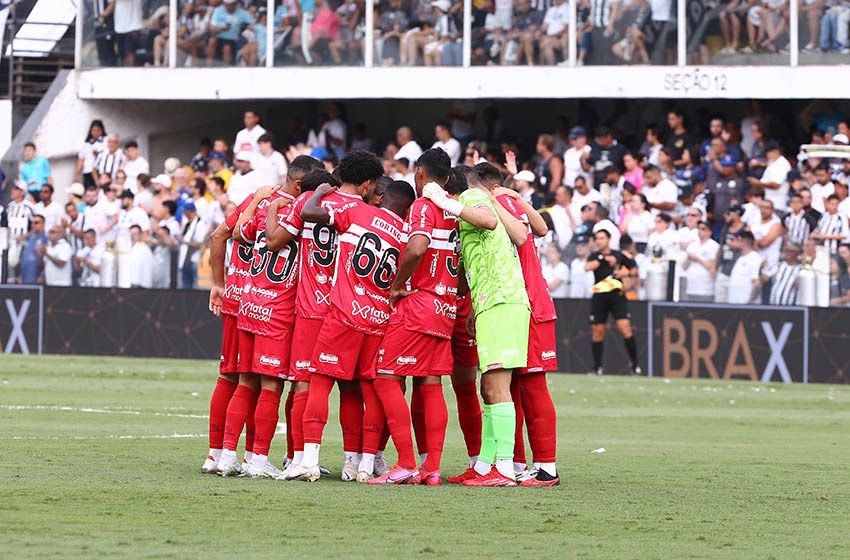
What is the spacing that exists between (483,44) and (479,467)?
1958cm

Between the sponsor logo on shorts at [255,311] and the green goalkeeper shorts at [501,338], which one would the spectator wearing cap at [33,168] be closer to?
the sponsor logo on shorts at [255,311]

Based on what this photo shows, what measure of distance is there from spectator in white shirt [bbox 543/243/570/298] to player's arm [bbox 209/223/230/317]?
13.2 meters

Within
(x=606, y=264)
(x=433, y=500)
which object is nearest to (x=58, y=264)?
(x=606, y=264)

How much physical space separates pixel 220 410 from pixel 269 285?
1001 mm

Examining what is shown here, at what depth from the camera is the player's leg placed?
1099cm

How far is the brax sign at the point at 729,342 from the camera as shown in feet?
76.9

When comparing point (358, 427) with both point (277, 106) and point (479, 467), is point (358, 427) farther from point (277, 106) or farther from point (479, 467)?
point (277, 106)

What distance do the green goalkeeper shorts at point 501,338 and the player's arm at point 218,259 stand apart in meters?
1.83

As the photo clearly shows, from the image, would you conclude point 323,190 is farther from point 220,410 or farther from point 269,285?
point 220,410

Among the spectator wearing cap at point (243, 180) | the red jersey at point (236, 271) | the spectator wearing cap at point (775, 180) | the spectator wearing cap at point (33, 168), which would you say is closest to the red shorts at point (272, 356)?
the red jersey at point (236, 271)

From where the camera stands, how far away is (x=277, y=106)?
33.7 metres

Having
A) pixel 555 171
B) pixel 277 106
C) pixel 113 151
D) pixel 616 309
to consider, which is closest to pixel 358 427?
pixel 616 309

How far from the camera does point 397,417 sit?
10.7m

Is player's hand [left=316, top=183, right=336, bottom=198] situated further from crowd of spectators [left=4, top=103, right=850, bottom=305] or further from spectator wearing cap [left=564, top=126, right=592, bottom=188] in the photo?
spectator wearing cap [left=564, top=126, right=592, bottom=188]
